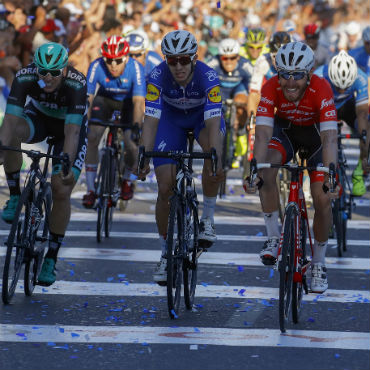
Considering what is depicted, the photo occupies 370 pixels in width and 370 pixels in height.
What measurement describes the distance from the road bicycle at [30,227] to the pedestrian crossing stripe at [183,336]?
77cm

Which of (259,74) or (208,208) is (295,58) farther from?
(259,74)

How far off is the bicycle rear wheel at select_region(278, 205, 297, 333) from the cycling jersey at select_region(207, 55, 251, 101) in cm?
955

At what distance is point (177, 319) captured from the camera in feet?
29.1

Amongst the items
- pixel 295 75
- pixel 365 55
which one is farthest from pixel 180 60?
pixel 365 55

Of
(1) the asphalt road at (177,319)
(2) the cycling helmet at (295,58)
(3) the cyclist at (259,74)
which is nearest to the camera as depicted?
(1) the asphalt road at (177,319)

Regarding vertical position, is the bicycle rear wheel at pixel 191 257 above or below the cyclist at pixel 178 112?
below

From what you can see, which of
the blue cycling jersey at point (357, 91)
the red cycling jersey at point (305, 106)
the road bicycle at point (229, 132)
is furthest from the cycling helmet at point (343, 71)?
the road bicycle at point (229, 132)

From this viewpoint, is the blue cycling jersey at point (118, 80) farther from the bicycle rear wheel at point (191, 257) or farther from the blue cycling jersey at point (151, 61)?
the bicycle rear wheel at point (191, 257)

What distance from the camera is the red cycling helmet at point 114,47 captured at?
13602 mm

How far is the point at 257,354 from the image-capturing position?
7801 mm

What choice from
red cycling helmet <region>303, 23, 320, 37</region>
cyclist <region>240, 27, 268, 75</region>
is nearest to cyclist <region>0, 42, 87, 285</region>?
red cycling helmet <region>303, 23, 320, 37</region>

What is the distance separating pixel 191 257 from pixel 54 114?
1.69m

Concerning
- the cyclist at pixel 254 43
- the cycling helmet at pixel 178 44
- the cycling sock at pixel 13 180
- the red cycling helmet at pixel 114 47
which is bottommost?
the cycling sock at pixel 13 180

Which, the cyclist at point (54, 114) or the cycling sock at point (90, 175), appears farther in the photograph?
the cycling sock at point (90, 175)
